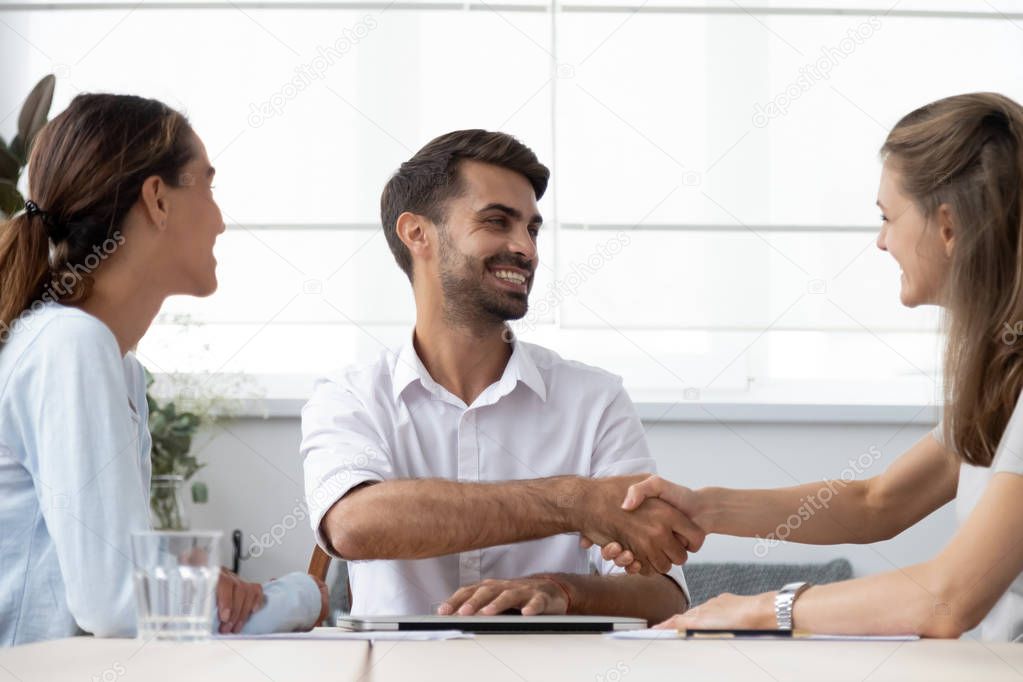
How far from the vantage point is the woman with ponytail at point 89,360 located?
123 cm

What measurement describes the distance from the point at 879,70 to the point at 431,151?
1.64m

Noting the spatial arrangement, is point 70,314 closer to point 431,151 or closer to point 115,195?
point 115,195

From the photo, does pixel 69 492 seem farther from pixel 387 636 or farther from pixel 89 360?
pixel 387 636

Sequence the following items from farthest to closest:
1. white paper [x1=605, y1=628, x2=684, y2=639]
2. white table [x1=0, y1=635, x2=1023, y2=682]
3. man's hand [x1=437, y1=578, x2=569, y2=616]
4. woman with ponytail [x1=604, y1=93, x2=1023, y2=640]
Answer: man's hand [x1=437, y1=578, x2=569, y2=616] → woman with ponytail [x1=604, y1=93, x2=1023, y2=640] → white paper [x1=605, y1=628, x2=684, y2=639] → white table [x1=0, y1=635, x2=1023, y2=682]

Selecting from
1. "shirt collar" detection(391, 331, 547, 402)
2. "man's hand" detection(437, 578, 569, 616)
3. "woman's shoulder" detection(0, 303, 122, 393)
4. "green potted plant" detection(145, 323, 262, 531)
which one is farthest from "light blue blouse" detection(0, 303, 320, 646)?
"green potted plant" detection(145, 323, 262, 531)

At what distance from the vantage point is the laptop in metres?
1.30

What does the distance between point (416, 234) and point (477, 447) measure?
54cm

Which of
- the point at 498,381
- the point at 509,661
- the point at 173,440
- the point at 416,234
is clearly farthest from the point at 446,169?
the point at 509,661

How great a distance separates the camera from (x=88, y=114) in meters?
1.57

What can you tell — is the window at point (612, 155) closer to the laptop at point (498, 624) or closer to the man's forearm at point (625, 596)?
the man's forearm at point (625, 596)

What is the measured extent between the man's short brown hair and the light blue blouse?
1066mm

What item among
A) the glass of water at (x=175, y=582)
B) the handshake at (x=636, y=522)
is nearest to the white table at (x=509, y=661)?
the glass of water at (x=175, y=582)

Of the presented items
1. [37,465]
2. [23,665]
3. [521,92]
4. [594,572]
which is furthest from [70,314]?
[521,92]

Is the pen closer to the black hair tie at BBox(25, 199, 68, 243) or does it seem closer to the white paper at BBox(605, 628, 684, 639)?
the white paper at BBox(605, 628, 684, 639)
